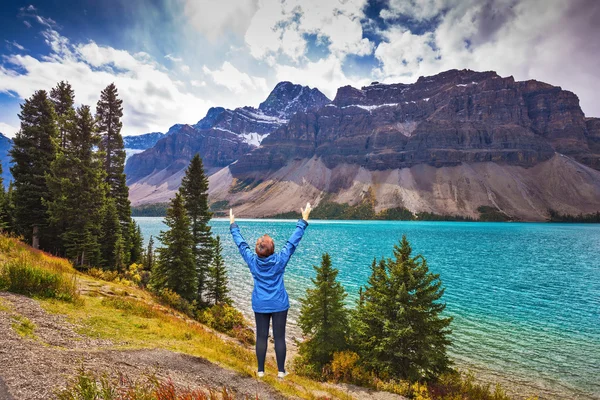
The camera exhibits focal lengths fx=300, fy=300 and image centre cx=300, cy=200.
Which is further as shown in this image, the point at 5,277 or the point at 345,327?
the point at 345,327

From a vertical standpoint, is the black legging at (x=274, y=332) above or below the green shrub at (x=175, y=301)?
above

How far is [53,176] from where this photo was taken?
91.9ft

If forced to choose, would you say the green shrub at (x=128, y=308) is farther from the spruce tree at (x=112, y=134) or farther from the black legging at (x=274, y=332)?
the spruce tree at (x=112, y=134)

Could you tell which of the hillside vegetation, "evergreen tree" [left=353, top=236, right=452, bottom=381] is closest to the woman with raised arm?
the hillside vegetation

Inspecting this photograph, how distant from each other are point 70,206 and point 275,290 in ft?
91.7

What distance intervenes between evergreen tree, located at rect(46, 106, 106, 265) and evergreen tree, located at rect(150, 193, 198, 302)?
6.27 metres

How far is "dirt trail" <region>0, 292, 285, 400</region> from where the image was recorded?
5156 millimetres

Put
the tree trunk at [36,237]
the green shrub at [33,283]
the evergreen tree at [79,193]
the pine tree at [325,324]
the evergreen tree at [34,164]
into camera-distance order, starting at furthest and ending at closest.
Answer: the evergreen tree at [34,164] < the tree trunk at [36,237] < the evergreen tree at [79,193] < the pine tree at [325,324] < the green shrub at [33,283]

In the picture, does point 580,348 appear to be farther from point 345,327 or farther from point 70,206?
point 70,206

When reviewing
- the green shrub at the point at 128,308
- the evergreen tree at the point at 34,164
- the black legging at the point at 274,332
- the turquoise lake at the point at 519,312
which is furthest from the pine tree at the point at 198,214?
the black legging at the point at 274,332

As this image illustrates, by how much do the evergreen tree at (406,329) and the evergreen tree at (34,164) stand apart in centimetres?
2955

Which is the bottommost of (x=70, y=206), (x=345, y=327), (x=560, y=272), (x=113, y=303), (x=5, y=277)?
(x=560, y=272)

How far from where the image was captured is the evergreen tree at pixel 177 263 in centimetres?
2755

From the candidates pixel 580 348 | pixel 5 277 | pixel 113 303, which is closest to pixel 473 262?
pixel 580 348
